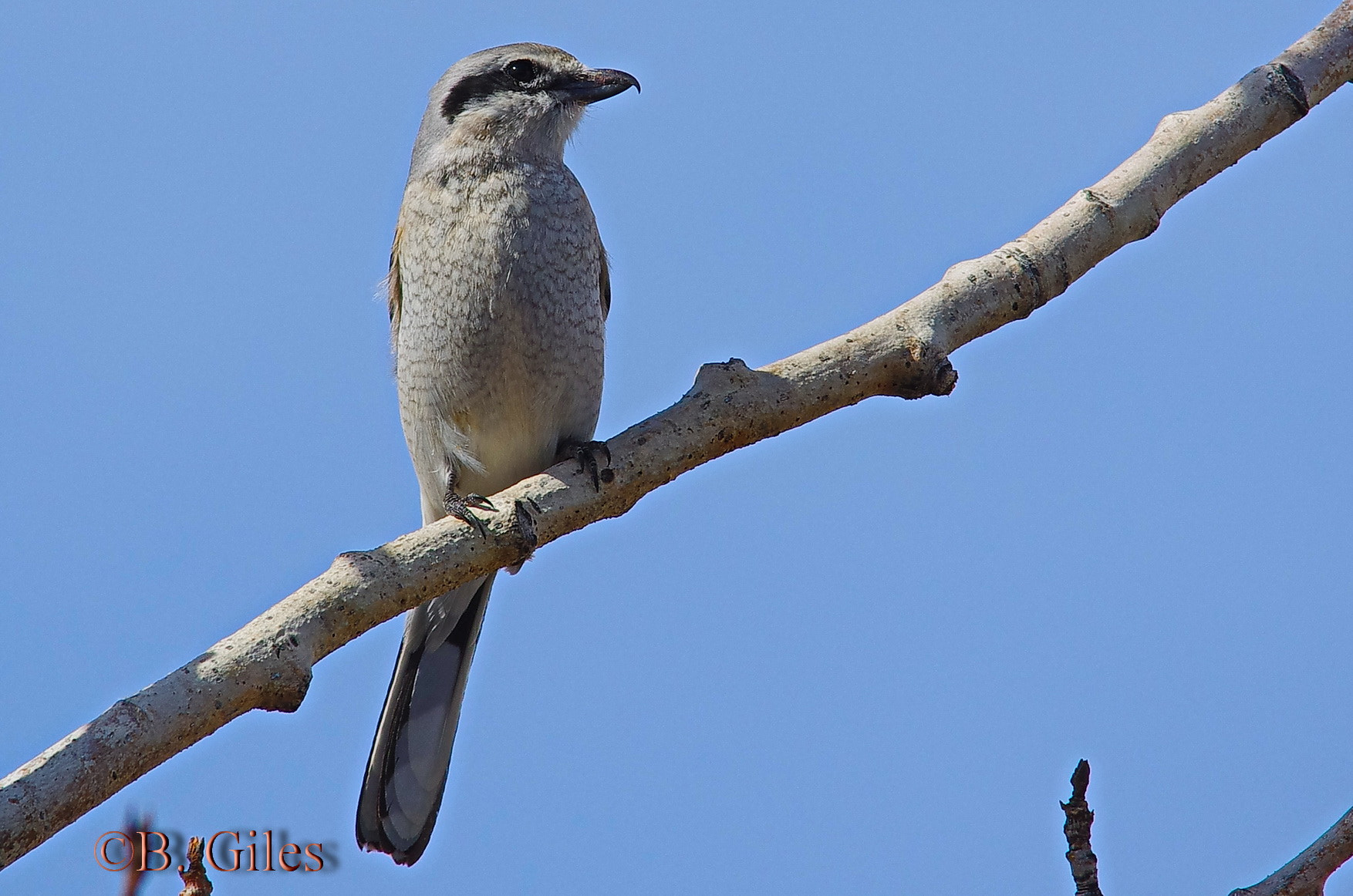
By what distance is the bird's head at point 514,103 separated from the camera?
12.9 ft

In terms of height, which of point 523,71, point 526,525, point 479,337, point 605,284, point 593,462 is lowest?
point 526,525

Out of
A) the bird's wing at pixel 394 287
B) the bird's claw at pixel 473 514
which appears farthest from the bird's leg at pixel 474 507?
the bird's wing at pixel 394 287

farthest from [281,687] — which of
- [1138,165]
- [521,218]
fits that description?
[1138,165]

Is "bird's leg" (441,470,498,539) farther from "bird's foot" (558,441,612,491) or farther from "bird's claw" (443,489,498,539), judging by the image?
"bird's foot" (558,441,612,491)

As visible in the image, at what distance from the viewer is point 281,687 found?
2.16 m

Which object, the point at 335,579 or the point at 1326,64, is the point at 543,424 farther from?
the point at 1326,64

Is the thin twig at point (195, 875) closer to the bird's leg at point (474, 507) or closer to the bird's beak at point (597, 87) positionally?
the bird's leg at point (474, 507)

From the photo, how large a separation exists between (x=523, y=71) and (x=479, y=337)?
995mm

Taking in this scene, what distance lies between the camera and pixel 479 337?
364 centimetres

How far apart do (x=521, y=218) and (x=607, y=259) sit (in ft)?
1.93

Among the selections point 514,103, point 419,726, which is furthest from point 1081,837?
point 514,103

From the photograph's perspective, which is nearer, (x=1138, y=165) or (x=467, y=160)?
(x=1138, y=165)

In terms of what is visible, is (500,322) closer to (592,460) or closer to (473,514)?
(592,460)

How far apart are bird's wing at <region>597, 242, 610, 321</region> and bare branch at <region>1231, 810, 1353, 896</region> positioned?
270 centimetres
